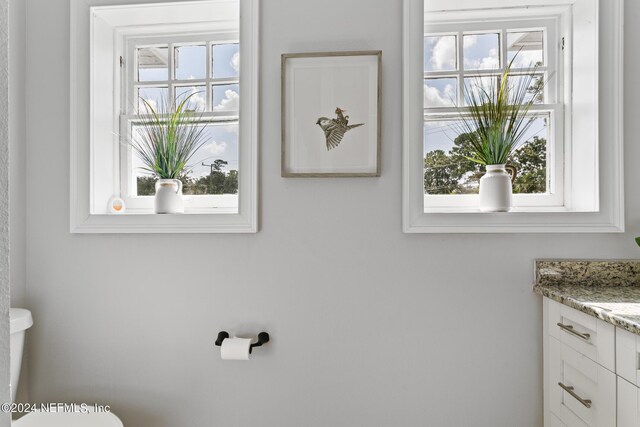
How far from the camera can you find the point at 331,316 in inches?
64.7

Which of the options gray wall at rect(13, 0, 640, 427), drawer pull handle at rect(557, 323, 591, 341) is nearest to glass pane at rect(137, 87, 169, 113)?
gray wall at rect(13, 0, 640, 427)

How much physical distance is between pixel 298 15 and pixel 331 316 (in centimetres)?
120

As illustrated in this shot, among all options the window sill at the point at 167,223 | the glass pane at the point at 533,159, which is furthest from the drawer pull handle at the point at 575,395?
the window sill at the point at 167,223

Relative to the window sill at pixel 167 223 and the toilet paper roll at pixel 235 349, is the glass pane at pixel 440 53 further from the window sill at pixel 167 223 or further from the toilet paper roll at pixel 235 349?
the toilet paper roll at pixel 235 349

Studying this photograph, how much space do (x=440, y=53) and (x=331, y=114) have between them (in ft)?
1.93

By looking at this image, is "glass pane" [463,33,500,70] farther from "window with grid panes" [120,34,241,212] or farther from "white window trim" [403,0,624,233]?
"window with grid panes" [120,34,241,212]

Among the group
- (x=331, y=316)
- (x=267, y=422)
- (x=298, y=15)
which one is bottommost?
(x=267, y=422)

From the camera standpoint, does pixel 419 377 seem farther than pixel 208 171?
No

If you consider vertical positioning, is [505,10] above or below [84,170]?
above

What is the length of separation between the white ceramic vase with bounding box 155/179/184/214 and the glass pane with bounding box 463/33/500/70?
136 cm

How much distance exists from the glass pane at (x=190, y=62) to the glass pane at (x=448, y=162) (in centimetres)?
105

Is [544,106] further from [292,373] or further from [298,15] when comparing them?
[292,373]

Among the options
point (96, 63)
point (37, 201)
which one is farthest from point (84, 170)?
point (96, 63)

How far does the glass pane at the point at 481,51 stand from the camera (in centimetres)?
180
